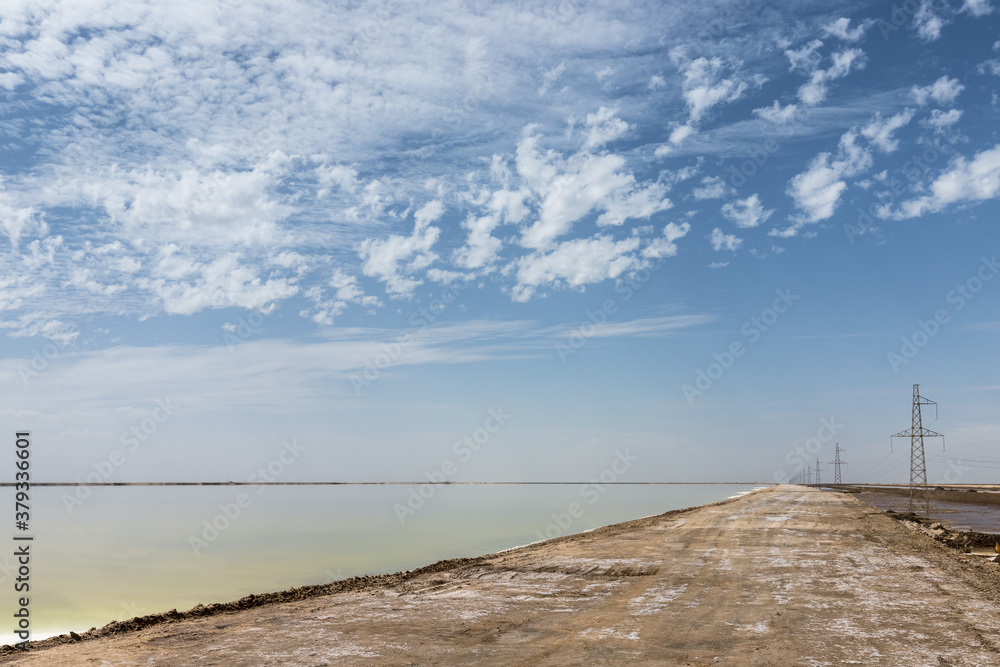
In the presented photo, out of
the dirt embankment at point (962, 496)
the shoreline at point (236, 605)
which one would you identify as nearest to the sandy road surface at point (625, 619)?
the shoreline at point (236, 605)

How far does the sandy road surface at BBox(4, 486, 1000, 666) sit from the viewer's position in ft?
30.6

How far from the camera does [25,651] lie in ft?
31.6

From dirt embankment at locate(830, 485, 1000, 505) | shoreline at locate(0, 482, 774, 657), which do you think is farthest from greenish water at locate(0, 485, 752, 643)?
dirt embankment at locate(830, 485, 1000, 505)

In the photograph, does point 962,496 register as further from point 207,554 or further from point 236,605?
point 236,605

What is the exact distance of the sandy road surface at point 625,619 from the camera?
9.31m

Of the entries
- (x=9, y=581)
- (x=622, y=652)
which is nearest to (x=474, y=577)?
(x=622, y=652)

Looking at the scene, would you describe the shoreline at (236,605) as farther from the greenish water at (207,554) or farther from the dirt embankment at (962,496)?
the dirt embankment at (962,496)

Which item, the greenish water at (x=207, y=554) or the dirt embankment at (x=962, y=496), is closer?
the greenish water at (x=207, y=554)

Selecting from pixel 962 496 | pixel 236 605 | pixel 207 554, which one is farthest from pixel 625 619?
pixel 962 496

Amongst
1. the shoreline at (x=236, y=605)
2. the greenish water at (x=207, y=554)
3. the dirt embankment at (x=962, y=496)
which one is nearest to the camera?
the shoreline at (x=236, y=605)

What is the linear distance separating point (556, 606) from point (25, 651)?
9162 mm

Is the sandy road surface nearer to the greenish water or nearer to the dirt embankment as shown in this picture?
the greenish water

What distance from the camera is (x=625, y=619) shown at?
11.6 metres

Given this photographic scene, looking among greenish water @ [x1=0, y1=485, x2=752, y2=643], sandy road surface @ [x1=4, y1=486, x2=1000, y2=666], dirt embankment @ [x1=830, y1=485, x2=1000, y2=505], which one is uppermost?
sandy road surface @ [x1=4, y1=486, x2=1000, y2=666]
